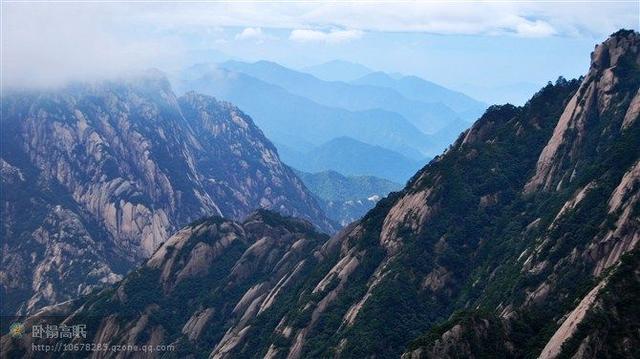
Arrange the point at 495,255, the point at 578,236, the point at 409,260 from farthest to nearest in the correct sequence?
the point at 409,260, the point at 495,255, the point at 578,236

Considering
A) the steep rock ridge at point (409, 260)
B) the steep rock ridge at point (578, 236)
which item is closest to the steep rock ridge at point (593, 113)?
the steep rock ridge at point (578, 236)

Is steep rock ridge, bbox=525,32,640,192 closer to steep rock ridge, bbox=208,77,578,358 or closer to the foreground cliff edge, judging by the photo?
the foreground cliff edge

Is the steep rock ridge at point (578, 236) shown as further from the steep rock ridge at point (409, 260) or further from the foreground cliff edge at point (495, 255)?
the steep rock ridge at point (409, 260)

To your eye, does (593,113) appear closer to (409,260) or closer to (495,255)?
(495,255)

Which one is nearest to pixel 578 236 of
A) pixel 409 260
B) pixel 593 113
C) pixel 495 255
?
pixel 495 255

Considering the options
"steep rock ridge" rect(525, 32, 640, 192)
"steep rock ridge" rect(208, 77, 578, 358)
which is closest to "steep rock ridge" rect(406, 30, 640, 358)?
"steep rock ridge" rect(525, 32, 640, 192)

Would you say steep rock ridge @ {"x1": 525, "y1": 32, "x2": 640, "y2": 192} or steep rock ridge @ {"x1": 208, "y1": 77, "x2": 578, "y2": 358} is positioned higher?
steep rock ridge @ {"x1": 525, "y1": 32, "x2": 640, "y2": 192}

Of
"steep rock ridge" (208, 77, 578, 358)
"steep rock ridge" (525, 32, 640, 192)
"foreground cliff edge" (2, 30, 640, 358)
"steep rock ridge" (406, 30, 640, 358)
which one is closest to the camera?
"steep rock ridge" (406, 30, 640, 358)

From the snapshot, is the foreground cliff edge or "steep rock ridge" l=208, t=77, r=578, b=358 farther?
"steep rock ridge" l=208, t=77, r=578, b=358

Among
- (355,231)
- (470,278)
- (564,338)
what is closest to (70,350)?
(355,231)
